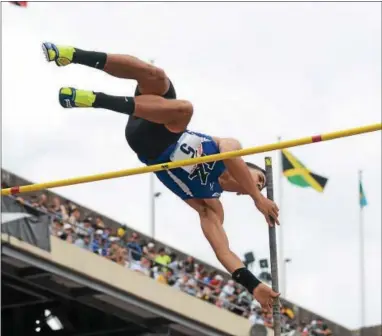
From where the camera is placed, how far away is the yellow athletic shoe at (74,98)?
10672 mm

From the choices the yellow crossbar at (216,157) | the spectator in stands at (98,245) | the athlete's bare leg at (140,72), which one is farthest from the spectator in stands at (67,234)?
the athlete's bare leg at (140,72)

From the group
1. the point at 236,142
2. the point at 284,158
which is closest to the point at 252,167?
the point at 236,142

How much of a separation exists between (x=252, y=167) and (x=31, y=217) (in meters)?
11.0

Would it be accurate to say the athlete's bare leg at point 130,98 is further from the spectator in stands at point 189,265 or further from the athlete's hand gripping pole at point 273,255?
the spectator in stands at point 189,265

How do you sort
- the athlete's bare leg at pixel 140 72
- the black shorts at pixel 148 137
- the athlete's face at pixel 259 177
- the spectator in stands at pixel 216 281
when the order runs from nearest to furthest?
1. the athlete's bare leg at pixel 140 72
2. the black shorts at pixel 148 137
3. the athlete's face at pixel 259 177
4. the spectator in stands at pixel 216 281

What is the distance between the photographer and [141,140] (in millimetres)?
11391

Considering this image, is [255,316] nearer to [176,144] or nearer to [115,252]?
[115,252]

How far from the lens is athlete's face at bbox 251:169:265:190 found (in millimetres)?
11898

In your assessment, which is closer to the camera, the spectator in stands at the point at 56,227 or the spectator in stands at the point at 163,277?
the spectator in stands at the point at 56,227

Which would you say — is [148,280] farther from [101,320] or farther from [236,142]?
[236,142]

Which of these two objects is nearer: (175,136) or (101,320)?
(175,136)

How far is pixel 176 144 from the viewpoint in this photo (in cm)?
1145

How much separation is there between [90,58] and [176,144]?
41.4 inches

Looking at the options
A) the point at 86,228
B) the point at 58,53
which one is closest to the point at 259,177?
the point at 58,53
